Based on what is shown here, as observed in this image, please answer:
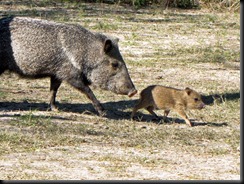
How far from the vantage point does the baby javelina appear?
9.84 metres

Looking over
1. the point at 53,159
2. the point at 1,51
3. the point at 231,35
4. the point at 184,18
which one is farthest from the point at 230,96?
the point at 184,18

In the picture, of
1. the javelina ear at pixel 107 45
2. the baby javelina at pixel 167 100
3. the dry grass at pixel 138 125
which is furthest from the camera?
the javelina ear at pixel 107 45

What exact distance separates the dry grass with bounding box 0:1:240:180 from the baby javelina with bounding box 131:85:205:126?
16cm

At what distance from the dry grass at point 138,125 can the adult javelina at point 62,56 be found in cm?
34

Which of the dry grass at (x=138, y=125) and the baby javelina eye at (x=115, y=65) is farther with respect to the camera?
the baby javelina eye at (x=115, y=65)

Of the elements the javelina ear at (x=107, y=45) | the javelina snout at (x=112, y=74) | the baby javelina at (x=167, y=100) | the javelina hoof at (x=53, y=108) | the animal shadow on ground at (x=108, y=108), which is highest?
the javelina ear at (x=107, y=45)

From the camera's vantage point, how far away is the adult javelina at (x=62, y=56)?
9.87m

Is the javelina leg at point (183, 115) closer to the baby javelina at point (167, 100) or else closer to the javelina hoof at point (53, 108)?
the baby javelina at point (167, 100)

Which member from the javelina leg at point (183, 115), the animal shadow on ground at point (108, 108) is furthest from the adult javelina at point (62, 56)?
the javelina leg at point (183, 115)

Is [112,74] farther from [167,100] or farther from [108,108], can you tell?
[167,100]

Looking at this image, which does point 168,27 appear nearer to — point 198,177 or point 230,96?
point 230,96

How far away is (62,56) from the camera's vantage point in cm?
991

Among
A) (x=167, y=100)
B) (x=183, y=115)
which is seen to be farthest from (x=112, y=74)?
(x=183, y=115)

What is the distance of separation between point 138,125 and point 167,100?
55 centimetres
